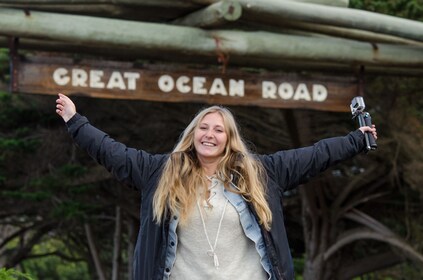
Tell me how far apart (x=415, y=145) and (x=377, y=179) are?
432 centimetres

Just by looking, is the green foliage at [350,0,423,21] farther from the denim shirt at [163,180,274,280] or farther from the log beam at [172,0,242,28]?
the denim shirt at [163,180,274,280]

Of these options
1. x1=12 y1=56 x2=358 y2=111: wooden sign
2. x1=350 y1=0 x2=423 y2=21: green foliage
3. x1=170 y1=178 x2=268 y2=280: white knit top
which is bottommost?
x1=170 y1=178 x2=268 y2=280: white knit top

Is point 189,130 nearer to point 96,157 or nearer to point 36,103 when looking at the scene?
point 96,157

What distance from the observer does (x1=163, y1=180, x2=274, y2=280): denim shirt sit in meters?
3.76

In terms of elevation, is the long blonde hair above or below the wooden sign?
below

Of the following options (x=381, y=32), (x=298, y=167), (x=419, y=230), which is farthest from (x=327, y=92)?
(x=298, y=167)

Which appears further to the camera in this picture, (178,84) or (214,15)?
(178,84)

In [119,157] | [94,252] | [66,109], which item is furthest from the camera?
[94,252]

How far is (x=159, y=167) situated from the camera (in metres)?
3.99

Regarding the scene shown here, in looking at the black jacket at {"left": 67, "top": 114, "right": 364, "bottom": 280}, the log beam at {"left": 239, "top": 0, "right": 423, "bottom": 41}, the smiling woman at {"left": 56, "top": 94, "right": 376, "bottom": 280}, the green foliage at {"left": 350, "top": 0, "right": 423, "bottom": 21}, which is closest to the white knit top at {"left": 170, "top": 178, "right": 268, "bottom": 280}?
the smiling woman at {"left": 56, "top": 94, "right": 376, "bottom": 280}

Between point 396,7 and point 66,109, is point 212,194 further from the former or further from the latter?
point 396,7

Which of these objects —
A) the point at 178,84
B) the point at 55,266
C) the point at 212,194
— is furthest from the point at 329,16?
the point at 55,266

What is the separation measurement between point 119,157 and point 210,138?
389 mm

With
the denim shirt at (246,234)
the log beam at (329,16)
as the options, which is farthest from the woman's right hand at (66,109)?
the log beam at (329,16)
